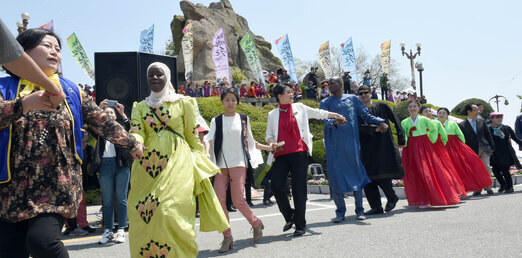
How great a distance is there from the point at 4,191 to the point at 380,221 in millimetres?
5204

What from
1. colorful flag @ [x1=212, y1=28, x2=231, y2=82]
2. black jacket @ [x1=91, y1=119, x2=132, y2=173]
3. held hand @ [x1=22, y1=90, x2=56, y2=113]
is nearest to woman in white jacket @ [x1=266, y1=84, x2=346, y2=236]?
black jacket @ [x1=91, y1=119, x2=132, y2=173]

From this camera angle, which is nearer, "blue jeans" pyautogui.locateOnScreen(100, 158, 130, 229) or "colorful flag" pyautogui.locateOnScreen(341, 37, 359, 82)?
"blue jeans" pyautogui.locateOnScreen(100, 158, 130, 229)

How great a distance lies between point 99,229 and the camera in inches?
299

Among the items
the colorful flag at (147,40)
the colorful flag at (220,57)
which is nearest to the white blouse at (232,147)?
the colorful flag at (220,57)

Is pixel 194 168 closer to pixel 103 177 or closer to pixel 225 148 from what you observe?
pixel 225 148

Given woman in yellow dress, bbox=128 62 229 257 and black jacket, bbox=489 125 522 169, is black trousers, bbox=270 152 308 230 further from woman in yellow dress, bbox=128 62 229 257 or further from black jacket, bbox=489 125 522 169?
black jacket, bbox=489 125 522 169

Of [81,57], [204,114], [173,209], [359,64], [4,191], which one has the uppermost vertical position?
[359,64]

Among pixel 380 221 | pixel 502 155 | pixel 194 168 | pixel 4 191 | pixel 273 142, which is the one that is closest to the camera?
pixel 4 191

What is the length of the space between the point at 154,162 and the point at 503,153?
974 centimetres

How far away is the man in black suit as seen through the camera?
415 inches

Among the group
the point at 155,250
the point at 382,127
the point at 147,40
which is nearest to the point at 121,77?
the point at 155,250

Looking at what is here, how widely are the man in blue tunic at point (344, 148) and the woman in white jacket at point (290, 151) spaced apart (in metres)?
0.86

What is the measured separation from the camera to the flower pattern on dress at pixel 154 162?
3.89 meters

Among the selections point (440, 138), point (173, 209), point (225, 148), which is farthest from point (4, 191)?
point (440, 138)
